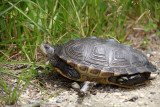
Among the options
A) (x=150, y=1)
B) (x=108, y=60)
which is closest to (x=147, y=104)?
(x=108, y=60)

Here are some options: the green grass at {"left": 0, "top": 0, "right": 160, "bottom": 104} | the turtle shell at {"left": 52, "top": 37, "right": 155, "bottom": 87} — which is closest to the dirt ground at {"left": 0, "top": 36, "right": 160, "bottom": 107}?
the turtle shell at {"left": 52, "top": 37, "right": 155, "bottom": 87}

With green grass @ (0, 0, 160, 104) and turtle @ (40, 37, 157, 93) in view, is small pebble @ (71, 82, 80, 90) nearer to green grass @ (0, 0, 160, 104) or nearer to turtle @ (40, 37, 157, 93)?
turtle @ (40, 37, 157, 93)

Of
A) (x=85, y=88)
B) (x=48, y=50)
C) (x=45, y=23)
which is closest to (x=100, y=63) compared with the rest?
(x=85, y=88)

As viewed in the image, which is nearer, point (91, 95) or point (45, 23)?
point (91, 95)

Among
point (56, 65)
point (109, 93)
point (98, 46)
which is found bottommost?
point (109, 93)

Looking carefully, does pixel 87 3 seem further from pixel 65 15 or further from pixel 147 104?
pixel 147 104

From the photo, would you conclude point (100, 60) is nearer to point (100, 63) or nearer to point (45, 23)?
point (100, 63)
